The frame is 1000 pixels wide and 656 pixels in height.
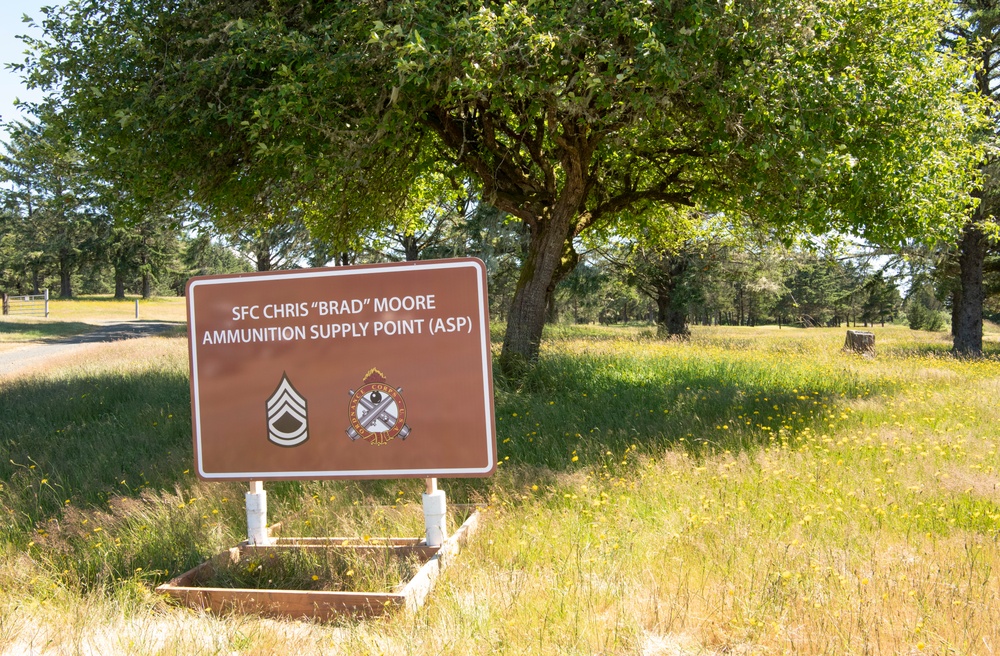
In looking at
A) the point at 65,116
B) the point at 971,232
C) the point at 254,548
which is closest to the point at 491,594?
the point at 254,548

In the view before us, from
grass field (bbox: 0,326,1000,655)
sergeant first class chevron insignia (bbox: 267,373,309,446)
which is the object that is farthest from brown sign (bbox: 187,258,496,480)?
grass field (bbox: 0,326,1000,655)

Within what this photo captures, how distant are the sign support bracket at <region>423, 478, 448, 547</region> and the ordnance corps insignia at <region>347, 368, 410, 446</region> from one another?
0.41 meters

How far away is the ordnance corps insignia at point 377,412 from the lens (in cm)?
449

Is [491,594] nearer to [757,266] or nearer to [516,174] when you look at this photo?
[516,174]

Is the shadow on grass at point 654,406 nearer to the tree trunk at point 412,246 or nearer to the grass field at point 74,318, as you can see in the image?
the tree trunk at point 412,246

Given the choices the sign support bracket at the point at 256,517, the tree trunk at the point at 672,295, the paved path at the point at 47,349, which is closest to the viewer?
the sign support bracket at the point at 256,517

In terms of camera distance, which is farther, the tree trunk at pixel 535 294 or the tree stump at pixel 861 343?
the tree stump at pixel 861 343

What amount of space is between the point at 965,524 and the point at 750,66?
5.57 metres

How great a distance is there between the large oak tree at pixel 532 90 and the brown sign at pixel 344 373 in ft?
12.1

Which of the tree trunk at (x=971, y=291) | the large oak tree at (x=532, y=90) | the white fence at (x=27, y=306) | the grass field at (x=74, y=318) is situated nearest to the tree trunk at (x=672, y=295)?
the tree trunk at (x=971, y=291)

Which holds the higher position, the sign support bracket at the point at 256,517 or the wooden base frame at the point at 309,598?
the sign support bracket at the point at 256,517

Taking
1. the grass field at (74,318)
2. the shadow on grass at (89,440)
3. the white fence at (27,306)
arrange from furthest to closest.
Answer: the white fence at (27,306)
the grass field at (74,318)
the shadow on grass at (89,440)

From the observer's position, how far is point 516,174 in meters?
12.4

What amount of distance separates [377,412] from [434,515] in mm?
753
